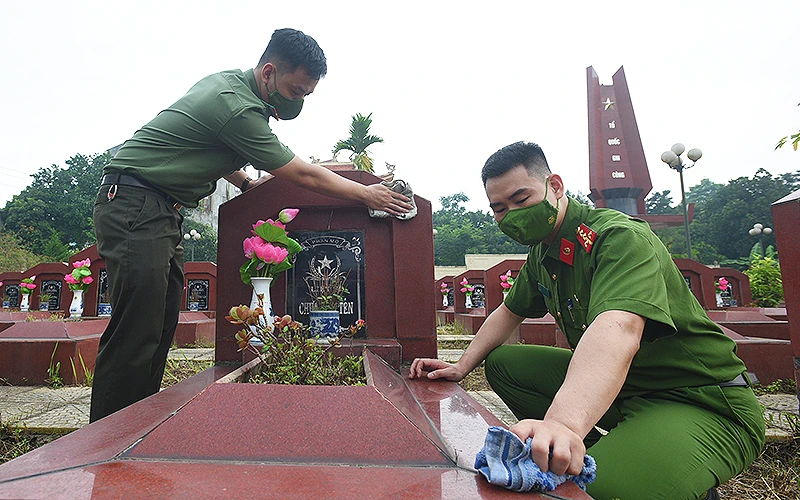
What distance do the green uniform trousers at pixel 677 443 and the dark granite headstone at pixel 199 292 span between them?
8286mm

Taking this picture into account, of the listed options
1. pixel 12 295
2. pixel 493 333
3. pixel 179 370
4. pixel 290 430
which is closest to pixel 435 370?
pixel 493 333

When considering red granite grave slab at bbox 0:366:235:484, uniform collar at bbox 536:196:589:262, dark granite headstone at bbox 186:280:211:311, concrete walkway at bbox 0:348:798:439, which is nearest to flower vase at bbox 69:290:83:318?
concrete walkway at bbox 0:348:798:439

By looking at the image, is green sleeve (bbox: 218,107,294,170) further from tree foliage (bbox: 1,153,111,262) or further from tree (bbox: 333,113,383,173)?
tree foliage (bbox: 1,153,111,262)

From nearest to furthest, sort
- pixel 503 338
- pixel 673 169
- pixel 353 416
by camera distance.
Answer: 1. pixel 353 416
2. pixel 503 338
3. pixel 673 169

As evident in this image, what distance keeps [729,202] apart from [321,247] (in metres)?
40.2

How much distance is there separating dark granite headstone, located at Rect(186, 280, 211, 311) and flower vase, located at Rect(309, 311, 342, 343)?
23.7ft

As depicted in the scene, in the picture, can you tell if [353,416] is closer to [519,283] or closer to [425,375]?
[425,375]

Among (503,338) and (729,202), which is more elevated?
(729,202)

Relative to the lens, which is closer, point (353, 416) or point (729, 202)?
point (353, 416)

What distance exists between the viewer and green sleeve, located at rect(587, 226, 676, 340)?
4.08 feet

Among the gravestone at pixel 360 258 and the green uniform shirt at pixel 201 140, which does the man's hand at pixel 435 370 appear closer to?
the gravestone at pixel 360 258

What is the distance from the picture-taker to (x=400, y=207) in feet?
8.00

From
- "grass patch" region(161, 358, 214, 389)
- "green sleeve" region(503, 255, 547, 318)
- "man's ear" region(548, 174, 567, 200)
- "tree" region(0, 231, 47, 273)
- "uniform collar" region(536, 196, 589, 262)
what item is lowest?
"grass patch" region(161, 358, 214, 389)

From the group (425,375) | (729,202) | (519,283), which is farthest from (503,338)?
(729,202)
